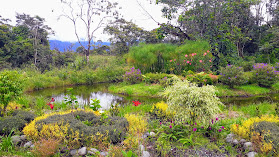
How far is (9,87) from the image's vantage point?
171 inches

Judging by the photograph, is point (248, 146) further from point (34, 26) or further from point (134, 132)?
point (34, 26)

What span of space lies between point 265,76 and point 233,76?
2.10 metres

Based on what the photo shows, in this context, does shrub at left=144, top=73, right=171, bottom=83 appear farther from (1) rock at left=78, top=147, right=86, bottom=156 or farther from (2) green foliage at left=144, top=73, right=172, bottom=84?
(1) rock at left=78, top=147, right=86, bottom=156

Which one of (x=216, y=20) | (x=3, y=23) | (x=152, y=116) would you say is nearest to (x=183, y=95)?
(x=152, y=116)

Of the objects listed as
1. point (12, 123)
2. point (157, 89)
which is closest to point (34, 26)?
point (157, 89)

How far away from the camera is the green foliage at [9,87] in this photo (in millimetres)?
4241

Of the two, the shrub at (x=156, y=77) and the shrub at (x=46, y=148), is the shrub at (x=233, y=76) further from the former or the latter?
the shrub at (x=46, y=148)

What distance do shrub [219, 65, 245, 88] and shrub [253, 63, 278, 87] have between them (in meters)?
1.51

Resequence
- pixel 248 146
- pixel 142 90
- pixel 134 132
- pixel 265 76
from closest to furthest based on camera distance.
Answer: pixel 248 146, pixel 134 132, pixel 265 76, pixel 142 90

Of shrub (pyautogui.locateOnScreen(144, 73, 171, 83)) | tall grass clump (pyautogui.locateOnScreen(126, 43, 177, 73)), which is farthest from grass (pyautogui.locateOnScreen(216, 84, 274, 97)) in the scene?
tall grass clump (pyautogui.locateOnScreen(126, 43, 177, 73))

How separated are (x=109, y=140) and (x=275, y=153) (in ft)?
9.04

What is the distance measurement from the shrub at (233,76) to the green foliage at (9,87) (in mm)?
8970

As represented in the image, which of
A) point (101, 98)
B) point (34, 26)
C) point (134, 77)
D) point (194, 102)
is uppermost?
point (34, 26)

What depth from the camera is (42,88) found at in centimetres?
1234
